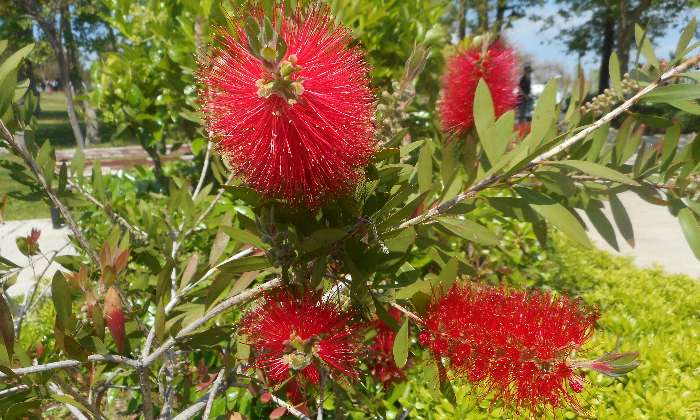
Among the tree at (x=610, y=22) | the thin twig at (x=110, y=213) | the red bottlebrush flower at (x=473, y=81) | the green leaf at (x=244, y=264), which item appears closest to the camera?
the green leaf at (x=244, y=264)

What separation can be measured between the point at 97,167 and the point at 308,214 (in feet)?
3.15

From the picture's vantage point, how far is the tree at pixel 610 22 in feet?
42.2

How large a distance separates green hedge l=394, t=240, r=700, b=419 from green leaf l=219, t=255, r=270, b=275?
33 cm

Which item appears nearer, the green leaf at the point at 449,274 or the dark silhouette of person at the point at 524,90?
the green leaf at the point at 449,274

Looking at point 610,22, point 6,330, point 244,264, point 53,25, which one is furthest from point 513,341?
point 610,22

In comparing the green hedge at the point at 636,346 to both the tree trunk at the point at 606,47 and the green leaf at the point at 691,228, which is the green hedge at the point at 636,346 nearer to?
the green leaf at the point at 691,228

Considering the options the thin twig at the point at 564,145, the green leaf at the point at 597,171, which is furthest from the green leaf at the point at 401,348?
the green leaf at the point at 597,171

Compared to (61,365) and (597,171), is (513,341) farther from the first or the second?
(61,365)

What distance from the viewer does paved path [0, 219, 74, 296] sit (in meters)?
3.98

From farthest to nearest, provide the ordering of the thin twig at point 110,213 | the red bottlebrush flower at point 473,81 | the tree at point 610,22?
the tree at point 610,22, the thin twig at point 110,213, the red bottlebrush flower at point 473,81

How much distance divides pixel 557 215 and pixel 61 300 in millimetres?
694

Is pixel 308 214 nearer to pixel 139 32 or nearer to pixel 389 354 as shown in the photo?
pixel 389 354

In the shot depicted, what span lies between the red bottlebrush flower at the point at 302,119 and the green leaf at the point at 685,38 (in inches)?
16.0

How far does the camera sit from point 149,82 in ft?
7.65
